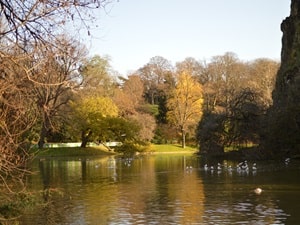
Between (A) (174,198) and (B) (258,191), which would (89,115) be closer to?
(A) (174,198)

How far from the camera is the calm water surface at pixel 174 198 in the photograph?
14516mm

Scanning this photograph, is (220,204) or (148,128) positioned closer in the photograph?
(220,204)

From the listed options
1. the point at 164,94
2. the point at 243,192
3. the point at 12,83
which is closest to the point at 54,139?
the point at 164,94

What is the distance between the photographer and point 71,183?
80.7 feet

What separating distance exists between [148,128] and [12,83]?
54387 millimetres

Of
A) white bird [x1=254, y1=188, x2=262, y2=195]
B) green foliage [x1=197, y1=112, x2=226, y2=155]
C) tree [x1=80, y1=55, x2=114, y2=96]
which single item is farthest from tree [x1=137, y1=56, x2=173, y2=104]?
white bird [x1=254, y1=188, x2=262, y2=195]

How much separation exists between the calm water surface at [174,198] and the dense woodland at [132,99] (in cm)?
239

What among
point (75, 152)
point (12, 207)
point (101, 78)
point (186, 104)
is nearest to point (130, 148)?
point (75, 152)

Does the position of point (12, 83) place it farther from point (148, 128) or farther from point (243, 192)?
point (148, 128)

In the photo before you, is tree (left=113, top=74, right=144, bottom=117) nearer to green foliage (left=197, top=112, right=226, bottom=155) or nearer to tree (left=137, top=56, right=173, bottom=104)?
tree (left=137, top=56, right=173, bottom=104)

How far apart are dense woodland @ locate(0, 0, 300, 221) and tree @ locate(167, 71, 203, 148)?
0.12m

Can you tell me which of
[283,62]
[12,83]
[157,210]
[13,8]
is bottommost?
[157,210]

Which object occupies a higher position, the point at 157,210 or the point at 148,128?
the point at 148,128

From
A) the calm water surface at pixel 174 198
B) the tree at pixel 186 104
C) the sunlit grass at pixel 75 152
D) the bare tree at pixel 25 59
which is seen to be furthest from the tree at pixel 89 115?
the bare tree at pixel 25 59
